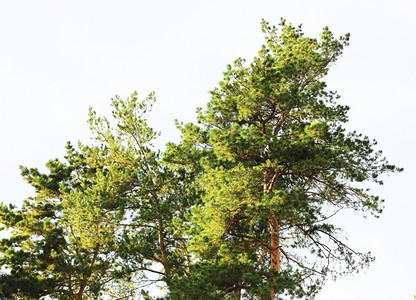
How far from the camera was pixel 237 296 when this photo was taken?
14.9 meters

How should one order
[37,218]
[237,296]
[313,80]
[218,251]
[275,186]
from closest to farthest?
[218,251] < [237,296] < [275,186] < [313,80] < [37,218]

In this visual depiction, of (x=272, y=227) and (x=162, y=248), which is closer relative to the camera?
(x=272, y=227)

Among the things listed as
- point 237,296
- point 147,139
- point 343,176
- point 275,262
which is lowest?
point 237,296

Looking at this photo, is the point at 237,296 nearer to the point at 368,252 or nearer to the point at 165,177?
the point at 368,252

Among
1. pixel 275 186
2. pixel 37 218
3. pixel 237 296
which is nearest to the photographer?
pixel 237 296

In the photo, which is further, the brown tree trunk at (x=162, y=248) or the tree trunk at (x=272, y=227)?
the brown tree trunk at (x=162, y=248)

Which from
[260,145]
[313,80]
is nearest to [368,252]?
[260,145]

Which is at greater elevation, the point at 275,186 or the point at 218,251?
the point at 275,186

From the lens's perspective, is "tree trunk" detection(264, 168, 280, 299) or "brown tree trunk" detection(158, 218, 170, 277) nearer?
"tree trunk" detection(264, 168, 280, 299)

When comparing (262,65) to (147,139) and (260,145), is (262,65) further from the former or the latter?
(147,139)

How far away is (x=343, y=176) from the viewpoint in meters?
15.3

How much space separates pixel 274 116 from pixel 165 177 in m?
5.25

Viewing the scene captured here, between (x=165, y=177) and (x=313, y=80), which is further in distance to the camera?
(x=165, y=177)

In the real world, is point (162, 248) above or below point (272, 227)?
above
